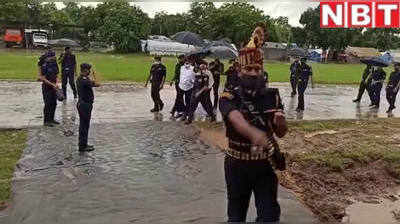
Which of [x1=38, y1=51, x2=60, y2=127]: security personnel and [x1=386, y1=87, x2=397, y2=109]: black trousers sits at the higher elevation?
[x1=38, y1=51, x2=60, y2=127]: security personnel

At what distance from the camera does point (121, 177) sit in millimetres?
8242

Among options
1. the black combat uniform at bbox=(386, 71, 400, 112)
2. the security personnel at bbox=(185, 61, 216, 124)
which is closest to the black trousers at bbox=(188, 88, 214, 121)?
the security personnel at bbox=(185, 61, 216, 124)

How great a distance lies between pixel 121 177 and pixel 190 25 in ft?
201

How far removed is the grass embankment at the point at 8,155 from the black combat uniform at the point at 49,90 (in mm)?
773

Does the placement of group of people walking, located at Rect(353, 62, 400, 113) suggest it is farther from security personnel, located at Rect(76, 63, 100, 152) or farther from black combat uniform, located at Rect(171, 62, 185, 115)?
security personnel, located at Rect(76, 63, 100, 152)

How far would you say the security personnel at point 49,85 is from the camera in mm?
11742

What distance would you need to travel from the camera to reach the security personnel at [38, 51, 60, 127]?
38.5ft

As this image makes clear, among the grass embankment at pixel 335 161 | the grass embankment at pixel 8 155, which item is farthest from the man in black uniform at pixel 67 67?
the grass embankment at pixel 335 161

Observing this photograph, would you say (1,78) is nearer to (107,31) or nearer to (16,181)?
(16,181)

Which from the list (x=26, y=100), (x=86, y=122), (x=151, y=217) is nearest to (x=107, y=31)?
(x=26, y=100)

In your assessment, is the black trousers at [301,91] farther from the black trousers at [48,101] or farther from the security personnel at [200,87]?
the black trousers at [48,101]

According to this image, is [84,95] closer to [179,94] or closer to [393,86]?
[179,94]

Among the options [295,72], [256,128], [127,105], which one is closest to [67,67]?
[127,105]

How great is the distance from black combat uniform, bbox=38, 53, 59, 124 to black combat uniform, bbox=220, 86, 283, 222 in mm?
7770
